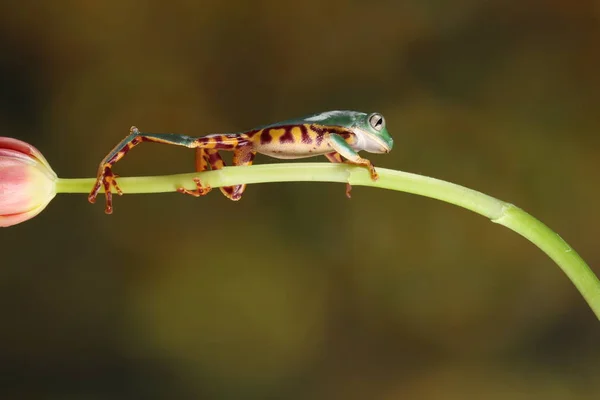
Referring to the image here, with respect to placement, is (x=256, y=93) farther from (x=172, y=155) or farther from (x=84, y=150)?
(x=84, y=150)

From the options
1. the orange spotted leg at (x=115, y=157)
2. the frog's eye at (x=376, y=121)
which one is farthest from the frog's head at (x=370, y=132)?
the orange spotted leg at (x=115, y=157)

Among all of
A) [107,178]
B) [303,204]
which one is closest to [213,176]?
[107,178]

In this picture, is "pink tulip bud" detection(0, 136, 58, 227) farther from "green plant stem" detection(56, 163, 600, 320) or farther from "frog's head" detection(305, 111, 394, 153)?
"frog's head" detection(305, 111, 394, 153)

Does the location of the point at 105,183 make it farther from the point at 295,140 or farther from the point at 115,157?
the point at 295,140

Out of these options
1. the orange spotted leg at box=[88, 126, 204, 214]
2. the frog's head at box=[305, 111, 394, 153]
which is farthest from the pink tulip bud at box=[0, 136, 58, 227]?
the frog's head at box=[305, 111, 394, 153]

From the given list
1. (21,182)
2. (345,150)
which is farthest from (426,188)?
(21,182)

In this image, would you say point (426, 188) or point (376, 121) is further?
point (376, 121)

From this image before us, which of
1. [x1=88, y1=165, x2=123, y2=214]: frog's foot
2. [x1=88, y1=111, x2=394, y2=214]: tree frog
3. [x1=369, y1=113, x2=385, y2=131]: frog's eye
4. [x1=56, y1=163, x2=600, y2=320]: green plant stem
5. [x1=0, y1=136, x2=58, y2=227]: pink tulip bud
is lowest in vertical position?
[x1=56, y1=163, x2=600, y2=320]: green plant stem

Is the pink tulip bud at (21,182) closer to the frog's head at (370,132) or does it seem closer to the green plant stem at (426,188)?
the green plant stem at (426,188)
